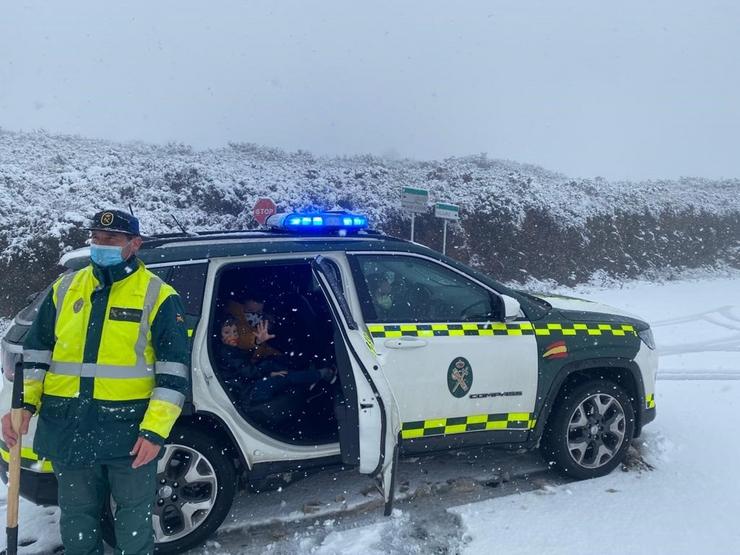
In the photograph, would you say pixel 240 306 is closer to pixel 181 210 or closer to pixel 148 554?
pixel 148 554

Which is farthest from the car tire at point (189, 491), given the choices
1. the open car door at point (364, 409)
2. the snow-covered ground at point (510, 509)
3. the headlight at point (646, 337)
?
the headlight at point (646, 337)

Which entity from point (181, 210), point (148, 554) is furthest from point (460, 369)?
point (181, 210)

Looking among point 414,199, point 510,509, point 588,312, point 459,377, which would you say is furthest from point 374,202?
point 510,509

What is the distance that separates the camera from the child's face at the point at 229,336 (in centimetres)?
391

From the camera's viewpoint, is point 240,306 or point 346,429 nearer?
point 346,429

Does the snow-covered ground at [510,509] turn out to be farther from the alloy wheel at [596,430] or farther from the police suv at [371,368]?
the police suv at [371,368]

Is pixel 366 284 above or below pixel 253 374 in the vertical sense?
above

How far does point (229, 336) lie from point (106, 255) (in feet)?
5.57

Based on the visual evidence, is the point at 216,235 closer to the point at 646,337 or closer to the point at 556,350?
the point at 556,350

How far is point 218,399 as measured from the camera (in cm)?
302

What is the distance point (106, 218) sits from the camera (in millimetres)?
2346

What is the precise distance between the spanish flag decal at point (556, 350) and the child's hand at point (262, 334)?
6.64ft

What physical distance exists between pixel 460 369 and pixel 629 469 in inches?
65.5

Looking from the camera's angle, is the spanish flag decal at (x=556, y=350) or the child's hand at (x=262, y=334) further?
the child's hand at (x=262, y=334)
